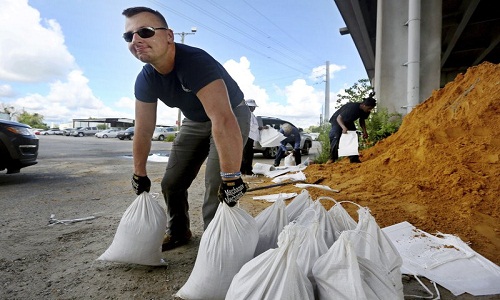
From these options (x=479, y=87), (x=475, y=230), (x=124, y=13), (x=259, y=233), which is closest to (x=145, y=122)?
(x=124, y=13)

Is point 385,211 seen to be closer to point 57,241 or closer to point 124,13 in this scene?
point 124,13

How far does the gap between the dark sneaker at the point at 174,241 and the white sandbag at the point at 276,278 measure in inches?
49.5

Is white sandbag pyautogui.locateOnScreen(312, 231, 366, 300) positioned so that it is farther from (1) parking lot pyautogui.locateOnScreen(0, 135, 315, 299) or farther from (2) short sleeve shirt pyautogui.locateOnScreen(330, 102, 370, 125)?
(2) short sleeve shirt pyautogui.locateOnScreen(330, 102, 370, 125)

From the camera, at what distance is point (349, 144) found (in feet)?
17.0

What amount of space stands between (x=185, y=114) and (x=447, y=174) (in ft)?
9.14

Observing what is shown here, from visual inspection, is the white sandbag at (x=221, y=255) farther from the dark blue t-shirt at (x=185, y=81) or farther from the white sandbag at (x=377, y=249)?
the dark blue t-shirt at (x=185, y=81)

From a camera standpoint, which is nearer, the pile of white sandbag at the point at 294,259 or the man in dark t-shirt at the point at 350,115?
the pile of white sandbag at the point at 294,259

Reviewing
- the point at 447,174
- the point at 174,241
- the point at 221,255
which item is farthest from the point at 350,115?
the point at 221,255

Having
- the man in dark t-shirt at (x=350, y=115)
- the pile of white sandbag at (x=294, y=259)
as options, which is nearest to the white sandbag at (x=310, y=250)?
the pile of white sandbag at (x=294, y=259)

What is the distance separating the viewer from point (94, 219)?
3.14 metres

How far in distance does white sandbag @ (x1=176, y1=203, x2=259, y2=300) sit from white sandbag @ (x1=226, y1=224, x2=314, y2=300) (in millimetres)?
207

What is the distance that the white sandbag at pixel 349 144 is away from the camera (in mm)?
5117

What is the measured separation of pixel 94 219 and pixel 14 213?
1042 millimetres

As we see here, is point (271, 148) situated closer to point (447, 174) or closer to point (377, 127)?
point (377, 127)
